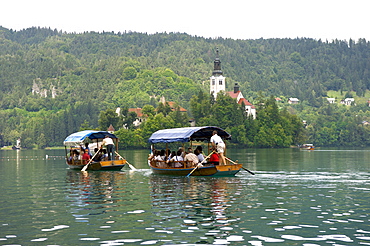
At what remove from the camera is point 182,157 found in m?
51.8

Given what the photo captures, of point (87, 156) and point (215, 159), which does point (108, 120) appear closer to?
point (87, 156)

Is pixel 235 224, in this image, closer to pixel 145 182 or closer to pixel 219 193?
pixel 219 193

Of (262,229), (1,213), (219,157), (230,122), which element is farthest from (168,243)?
(230,122)

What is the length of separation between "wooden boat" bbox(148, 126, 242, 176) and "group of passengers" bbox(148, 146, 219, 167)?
0.18 meters

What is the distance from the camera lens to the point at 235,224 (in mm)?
23781

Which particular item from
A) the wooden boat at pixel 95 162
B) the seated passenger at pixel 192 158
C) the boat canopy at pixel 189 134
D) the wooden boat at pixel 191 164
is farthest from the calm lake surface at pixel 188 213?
Answer: the wooden boat at pixel 95 162

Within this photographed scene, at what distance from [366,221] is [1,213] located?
17.4m

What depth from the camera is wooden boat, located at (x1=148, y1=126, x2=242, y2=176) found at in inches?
1857

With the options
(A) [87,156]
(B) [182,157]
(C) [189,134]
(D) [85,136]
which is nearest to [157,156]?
(B) [182,157]

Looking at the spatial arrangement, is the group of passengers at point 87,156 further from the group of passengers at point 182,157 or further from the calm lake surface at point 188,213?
the calm lake surface at point 188,213

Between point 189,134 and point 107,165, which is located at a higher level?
point 189,134

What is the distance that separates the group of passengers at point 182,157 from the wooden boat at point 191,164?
18cm

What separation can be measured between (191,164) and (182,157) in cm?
247

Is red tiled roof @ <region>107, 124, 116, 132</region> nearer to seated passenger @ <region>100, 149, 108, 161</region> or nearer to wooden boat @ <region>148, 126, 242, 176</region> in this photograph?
seated passenger @ <region>100, 149, 108, 161</region>
